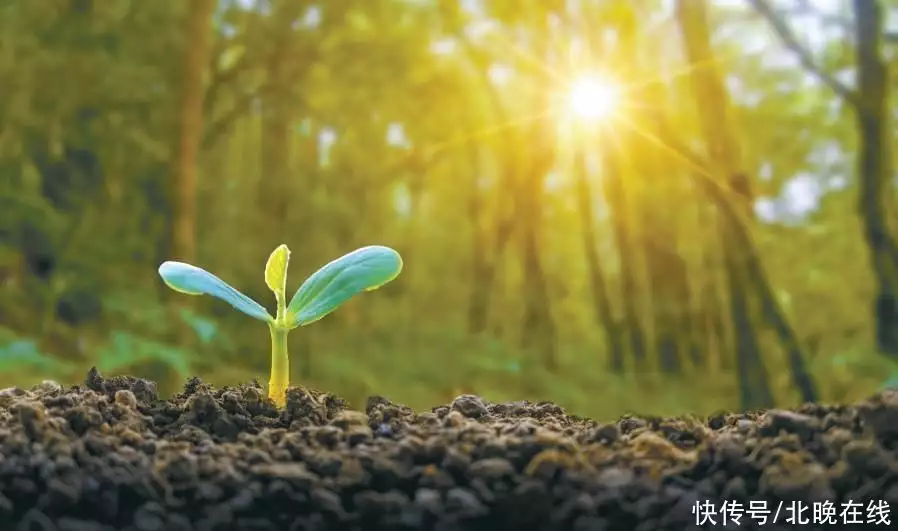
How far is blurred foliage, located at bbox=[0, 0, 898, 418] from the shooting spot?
1.66 meters

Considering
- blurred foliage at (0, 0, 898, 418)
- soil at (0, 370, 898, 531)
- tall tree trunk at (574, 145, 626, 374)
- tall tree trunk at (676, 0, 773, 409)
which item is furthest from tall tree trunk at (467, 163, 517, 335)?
soil at (0, 370, 898, 531)

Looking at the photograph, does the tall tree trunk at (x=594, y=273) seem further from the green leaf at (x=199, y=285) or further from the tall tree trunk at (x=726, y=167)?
the green leaf at (x=199, y=285)

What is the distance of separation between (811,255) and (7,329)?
173 centimetres

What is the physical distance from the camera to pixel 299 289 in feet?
2.00

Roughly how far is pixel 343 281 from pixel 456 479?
220 millimetres

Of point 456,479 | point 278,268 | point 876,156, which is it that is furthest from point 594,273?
point 456,479

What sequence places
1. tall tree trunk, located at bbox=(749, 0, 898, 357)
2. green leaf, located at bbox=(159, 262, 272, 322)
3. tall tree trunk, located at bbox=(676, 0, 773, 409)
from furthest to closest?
tall tree trunk, located at bbox=(676, 0, 773, 409) < tall tree trunk, located at bbox=(749, 0, 898, 357) < green leaf, located at bbox=(159, 262, 272, 322)

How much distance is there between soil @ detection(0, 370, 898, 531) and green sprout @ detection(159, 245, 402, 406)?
4.8 inches

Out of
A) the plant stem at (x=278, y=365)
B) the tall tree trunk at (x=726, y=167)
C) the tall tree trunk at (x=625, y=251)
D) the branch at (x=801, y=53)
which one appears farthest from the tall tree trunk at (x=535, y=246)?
the plant stem at (x=278, y=365)

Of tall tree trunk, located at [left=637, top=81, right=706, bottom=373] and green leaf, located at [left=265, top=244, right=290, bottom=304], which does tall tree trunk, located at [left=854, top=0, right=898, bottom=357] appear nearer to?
tall tree trunk, located at [left=637, top=81, right=706, bottom=373]

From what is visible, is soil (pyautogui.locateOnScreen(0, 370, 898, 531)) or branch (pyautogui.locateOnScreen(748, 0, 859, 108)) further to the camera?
branch (pyautogui.locateOnScreen(748, 0, 859, 108))

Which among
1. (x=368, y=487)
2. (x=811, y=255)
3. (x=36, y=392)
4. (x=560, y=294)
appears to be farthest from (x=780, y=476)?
(x=560, y=294)

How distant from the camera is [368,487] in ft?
1.35

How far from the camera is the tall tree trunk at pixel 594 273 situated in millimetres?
2021
